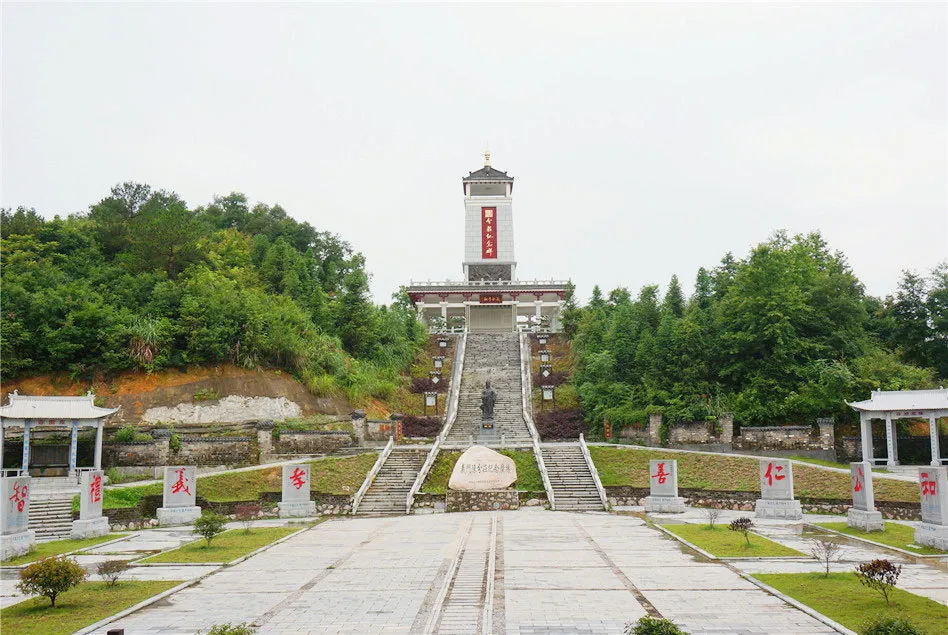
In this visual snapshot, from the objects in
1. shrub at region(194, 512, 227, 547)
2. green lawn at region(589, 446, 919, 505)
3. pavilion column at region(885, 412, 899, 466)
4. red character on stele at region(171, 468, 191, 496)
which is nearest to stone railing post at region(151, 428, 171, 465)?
red character on stele at region(171, 468, 191, 496)

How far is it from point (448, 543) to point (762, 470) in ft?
32.3

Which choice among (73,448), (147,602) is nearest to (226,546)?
(147,602)

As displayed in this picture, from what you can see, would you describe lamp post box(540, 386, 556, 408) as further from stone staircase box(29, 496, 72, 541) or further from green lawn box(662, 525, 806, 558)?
stone staircase box(29, 496, 72, 541)

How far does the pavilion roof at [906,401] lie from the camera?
23.1 m

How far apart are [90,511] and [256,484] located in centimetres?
590

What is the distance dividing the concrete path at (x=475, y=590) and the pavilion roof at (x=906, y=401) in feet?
38.1

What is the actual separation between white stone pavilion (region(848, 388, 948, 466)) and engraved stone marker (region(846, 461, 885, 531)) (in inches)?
289

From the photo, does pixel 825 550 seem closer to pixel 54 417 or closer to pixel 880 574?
pixel 880 574

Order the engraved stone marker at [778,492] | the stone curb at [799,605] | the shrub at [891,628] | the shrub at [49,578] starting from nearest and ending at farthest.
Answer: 1. the shrub at [891,628]
2. the stone curb at [799,605]
3. the shrub at [49,578]
4. the engraved stone marker at [778,492]

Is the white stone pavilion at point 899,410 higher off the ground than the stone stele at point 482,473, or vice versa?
the white stone pavilion at point 899,410

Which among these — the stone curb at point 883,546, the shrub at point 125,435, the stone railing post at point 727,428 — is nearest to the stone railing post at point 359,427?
the shrub at point 125,435

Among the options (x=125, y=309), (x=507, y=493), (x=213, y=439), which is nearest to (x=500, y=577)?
(x=507, y=493)

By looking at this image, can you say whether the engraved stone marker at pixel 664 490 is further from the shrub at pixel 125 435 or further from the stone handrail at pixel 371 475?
the shrub at pixel 125 435

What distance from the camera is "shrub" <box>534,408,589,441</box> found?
105 feet
